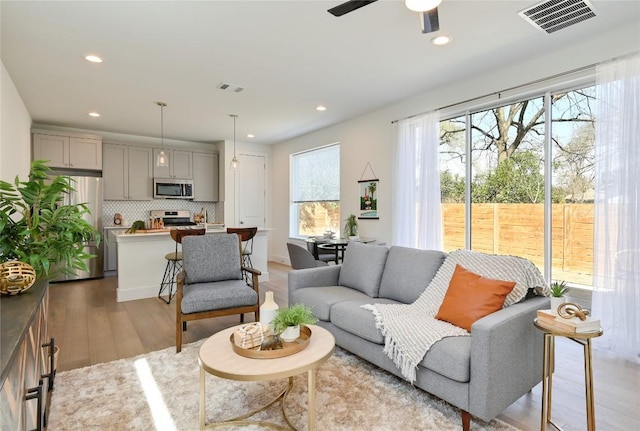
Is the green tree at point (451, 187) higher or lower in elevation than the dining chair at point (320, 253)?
higher

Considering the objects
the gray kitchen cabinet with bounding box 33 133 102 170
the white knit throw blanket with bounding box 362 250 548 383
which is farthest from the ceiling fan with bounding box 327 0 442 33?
the gray kitchen cabinet with bounding box 33 133 102 170

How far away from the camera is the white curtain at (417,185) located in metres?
4.30

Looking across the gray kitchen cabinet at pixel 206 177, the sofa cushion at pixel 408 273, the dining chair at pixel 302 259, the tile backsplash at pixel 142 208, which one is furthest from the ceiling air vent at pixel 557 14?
the tile backsplash at pixel 142 208

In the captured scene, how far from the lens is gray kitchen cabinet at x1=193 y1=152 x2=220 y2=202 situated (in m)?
7.41

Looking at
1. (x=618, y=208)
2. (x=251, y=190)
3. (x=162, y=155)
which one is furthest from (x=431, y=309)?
(x=251, y=190)

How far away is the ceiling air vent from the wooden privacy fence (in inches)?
64.5

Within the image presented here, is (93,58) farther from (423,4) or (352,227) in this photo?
(352,227)

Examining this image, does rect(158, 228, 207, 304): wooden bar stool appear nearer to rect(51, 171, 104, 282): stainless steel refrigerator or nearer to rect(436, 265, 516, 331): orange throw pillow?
rect(51, 171, 104, 282): stainless steel refrigerator

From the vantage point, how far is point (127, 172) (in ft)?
21.8

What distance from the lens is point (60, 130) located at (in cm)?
602

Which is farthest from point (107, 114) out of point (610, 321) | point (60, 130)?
point (610, 321)

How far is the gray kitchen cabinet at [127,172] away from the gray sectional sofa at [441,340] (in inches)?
195

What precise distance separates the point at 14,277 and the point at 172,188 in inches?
224

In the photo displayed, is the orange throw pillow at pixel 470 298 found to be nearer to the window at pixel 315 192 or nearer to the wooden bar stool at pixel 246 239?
the wooden bar stool at pixel 246 239
